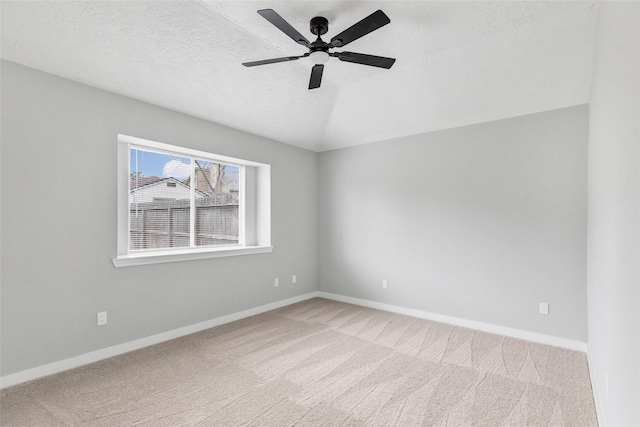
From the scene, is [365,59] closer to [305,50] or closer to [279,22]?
[279,22]

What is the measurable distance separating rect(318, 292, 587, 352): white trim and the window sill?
5.22ft

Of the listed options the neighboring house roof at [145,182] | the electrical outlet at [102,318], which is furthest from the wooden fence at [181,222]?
the electrical outlet at [102,318]

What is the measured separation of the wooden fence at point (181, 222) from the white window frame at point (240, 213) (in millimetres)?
82

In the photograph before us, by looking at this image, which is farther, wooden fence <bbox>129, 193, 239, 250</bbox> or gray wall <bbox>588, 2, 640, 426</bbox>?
wooden fence <bbox>129, 193, 239, 250</bbox>

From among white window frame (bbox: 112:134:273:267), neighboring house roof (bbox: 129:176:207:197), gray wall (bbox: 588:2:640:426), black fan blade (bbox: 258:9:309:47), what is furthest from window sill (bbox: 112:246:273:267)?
gray wall (bbox: 588:2:640:426)

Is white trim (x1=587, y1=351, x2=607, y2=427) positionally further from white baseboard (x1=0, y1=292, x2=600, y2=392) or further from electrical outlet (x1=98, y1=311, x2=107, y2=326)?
electrical outlet (x1=98, y1=311, x2=107, y2=326)

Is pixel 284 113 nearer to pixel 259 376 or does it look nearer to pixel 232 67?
pixel 232 67

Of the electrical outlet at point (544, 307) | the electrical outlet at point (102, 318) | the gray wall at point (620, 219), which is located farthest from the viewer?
the electrical outlet at point (544, 307)

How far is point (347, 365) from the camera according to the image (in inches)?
107

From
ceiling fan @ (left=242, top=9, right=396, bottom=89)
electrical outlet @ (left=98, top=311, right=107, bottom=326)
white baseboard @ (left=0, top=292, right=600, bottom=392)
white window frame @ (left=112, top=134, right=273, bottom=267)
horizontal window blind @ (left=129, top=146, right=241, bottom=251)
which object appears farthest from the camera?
horizontal window blind @ (left=129, top=146, right=241, bottom=251)

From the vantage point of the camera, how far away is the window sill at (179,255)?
2.92 metres

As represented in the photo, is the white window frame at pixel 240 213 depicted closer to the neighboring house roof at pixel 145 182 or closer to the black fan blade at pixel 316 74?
the neighboring house roof at pixel 145 182

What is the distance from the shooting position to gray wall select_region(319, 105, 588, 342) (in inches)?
123

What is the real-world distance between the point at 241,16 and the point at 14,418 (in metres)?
3.13
